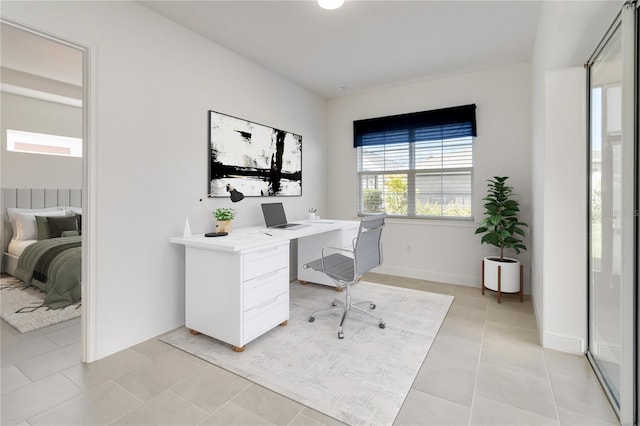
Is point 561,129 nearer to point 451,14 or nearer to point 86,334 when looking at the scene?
point 451,14

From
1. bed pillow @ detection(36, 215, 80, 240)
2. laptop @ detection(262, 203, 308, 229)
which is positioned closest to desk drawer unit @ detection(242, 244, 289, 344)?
laptop @ detection(262, 203, 308, 229)

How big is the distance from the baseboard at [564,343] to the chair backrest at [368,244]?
4.54 ft

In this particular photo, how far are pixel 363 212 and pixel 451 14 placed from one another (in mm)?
2704

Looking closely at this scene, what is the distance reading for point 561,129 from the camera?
223 cm

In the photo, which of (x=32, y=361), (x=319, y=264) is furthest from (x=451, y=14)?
(x=32, y=361)

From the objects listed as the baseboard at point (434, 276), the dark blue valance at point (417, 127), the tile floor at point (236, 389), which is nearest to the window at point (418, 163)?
the dark blue valance at point (417, 127)

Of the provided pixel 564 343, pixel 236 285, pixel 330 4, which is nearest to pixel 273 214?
pixel 236 285

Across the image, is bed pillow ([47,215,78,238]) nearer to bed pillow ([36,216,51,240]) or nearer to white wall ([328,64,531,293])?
bed pillow ([36,216,51,240])

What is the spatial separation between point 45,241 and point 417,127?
4912 millimetres

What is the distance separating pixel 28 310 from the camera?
9.75ft

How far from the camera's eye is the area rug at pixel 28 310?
270cm

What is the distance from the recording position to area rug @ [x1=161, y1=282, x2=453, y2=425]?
1734mm

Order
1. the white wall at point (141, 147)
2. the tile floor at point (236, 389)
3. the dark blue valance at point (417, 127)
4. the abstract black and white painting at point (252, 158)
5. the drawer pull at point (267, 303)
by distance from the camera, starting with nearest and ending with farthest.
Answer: the tile floor at point (236, 389), the white wall at point (141, 147), the drawer pull at point (267, 303), the abstract black and white painting at point (252, 158), the dark blue valance at point (417, 127)

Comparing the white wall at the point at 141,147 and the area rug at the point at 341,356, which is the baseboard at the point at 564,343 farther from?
the white wall at the point at 141,147
